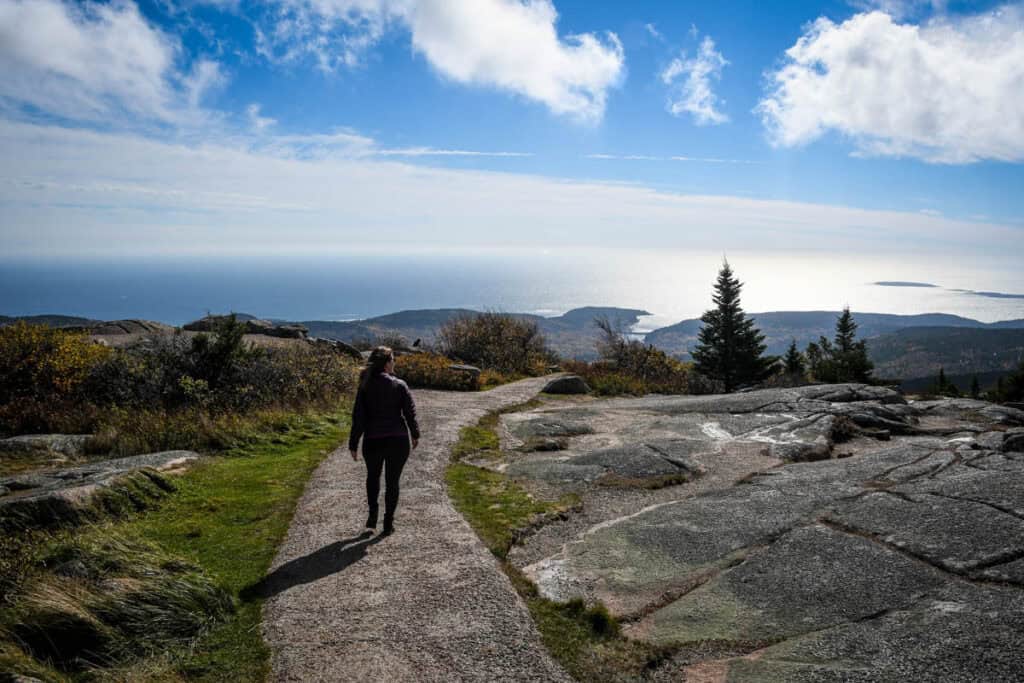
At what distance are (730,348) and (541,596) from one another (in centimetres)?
4550

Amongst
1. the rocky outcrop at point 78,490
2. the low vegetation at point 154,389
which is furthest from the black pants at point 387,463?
the low vegetation at point 154,389

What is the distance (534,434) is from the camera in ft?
41.4

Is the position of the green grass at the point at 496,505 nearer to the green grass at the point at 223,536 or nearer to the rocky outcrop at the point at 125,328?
the green grass at the point at 223,536

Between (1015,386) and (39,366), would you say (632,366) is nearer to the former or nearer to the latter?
(39,366)

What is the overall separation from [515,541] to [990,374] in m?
197

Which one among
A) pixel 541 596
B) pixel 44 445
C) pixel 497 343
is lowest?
pixel 541 596

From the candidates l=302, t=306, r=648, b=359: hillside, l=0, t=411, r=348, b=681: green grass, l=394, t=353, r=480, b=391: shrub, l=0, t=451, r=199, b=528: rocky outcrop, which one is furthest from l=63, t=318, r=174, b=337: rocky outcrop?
l=302, t=306, r=648, b=359: hillside

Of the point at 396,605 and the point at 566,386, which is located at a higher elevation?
the point at 566,386

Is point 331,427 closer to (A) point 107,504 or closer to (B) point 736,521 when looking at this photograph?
(A) point 107,504

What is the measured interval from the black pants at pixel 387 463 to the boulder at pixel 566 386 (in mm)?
12349

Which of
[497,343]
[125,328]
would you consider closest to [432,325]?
[497,343]

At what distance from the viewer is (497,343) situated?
2605 cm

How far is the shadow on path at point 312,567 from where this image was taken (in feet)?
17.6

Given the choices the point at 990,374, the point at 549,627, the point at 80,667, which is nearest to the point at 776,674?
the point at 549,627
